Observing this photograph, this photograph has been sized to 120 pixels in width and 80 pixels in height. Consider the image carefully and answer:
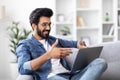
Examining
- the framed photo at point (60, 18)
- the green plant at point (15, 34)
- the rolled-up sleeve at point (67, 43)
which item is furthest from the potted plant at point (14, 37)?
the rolled-up sleeve at point (67, 43)

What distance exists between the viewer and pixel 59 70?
101 inches

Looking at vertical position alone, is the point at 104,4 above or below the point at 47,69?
above

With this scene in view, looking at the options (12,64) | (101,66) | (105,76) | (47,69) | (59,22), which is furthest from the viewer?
(59,22)

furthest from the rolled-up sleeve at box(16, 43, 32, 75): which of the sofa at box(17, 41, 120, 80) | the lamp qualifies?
the lamp

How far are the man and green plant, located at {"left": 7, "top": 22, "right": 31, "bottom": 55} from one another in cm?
204

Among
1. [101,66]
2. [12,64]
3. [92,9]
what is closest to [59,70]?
[101,66]

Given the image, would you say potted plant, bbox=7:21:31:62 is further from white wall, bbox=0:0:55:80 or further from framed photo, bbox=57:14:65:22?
framed photo, bbox=57:14:65:22

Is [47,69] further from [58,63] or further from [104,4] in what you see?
[104,4]

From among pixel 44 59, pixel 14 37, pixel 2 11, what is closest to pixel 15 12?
pixel 2 11

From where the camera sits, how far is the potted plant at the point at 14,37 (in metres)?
4.54

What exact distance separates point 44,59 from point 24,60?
0.20 meters

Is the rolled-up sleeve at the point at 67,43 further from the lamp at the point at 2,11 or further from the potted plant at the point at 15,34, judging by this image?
the lamp at the point at 2,11

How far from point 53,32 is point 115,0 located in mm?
1216

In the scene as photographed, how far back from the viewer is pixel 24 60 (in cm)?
234
